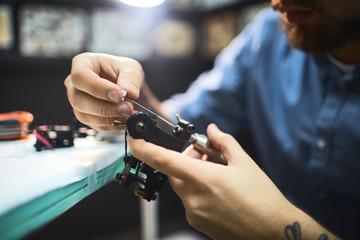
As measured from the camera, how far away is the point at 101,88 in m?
0.37

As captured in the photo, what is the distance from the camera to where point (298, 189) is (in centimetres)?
67

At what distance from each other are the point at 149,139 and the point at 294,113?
1.55 feet

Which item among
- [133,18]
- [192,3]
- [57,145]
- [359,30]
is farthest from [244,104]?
[192,3]

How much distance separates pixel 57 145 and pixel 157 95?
3.27 feet

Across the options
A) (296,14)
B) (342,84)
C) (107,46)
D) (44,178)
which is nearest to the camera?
(44,178)

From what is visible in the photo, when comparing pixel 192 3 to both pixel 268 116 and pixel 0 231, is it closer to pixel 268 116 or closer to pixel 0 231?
pixel 268 116

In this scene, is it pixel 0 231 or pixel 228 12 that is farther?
pixel 228 12

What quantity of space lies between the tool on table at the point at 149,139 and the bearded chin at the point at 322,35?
0.30m

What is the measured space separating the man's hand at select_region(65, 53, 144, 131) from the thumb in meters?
0.14

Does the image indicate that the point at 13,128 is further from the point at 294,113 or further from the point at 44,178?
the point at 294,113

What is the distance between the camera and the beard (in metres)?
0.43

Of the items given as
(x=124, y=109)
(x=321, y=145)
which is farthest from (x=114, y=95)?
(x=321, y=145)

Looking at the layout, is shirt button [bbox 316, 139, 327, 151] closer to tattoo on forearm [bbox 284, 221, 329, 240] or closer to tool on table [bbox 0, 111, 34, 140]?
tattoo on forearm [bbox 284, 221, 329, 240]

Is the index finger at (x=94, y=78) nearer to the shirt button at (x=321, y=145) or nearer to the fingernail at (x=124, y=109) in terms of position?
the fingernail at (x=124, y=109)
